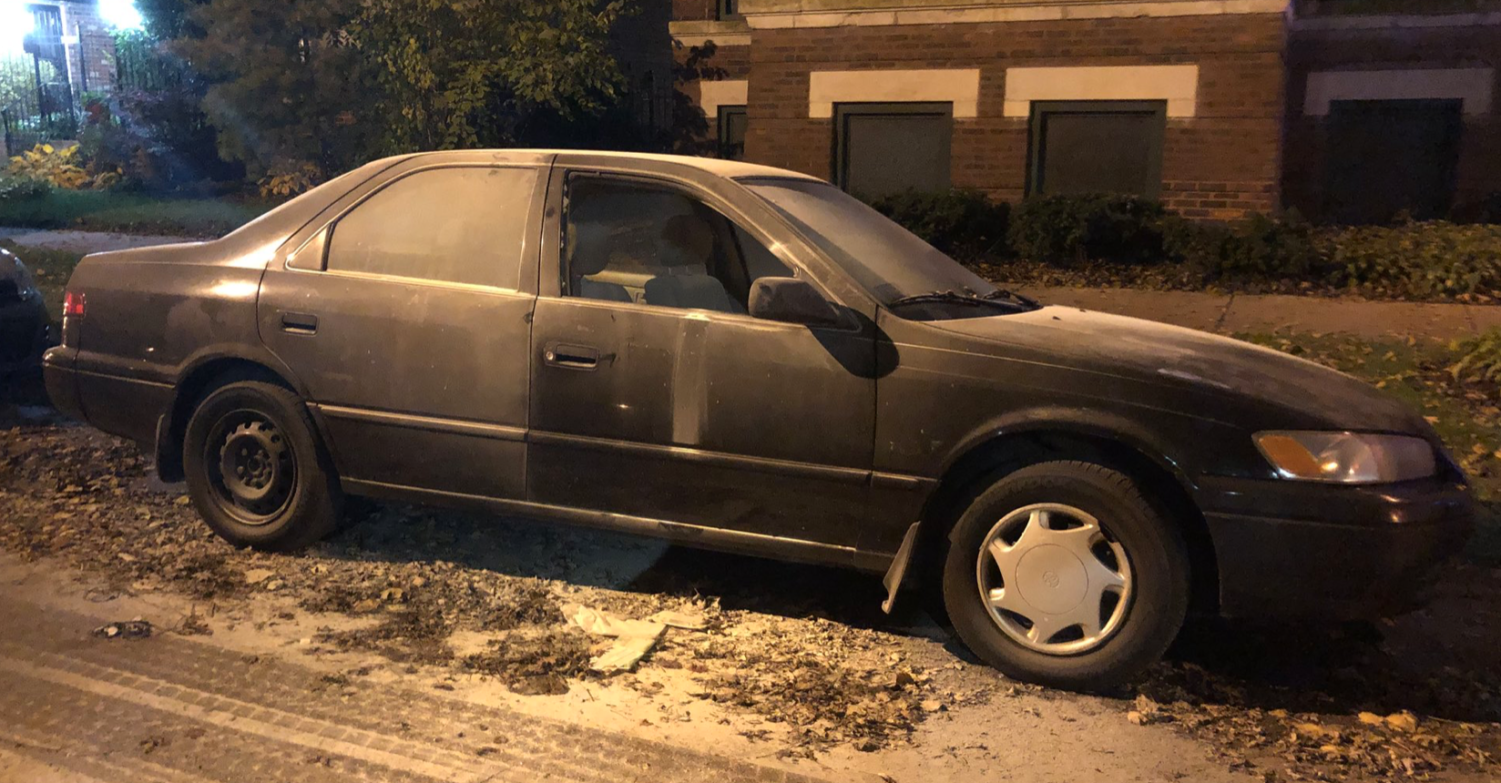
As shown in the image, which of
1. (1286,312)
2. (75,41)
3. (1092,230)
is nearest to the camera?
(1286,312)

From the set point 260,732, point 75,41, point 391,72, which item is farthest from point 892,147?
point 75,41

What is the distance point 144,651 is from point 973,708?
2778 mm

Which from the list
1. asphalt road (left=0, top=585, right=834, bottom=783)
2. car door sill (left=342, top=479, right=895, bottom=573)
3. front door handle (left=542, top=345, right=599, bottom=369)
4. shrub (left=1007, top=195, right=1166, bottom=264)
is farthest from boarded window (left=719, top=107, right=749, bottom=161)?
asphalt road (left=0, top=585, right=834, bottom=783)

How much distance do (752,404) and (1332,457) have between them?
1.86 m

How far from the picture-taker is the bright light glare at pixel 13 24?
25891 millimetres

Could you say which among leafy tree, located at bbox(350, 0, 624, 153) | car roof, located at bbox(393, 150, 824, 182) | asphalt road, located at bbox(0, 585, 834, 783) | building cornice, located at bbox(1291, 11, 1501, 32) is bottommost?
asphalt road, located at bbox(0, 585, 834, 783)

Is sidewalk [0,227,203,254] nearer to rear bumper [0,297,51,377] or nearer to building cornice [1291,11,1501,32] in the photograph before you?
rear bumper [0,297,51,377]

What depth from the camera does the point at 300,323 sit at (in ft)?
15.9

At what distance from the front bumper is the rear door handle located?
339 cm

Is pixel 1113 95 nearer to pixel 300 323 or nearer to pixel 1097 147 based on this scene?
pixel 1097 147

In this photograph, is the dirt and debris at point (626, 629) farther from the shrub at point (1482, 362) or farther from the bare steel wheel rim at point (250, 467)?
the shrub at point (1482, 362)

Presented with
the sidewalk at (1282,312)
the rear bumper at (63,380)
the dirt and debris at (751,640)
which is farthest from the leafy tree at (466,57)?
the dirt and debris at (751,640)

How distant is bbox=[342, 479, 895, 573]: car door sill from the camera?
4.16 meters

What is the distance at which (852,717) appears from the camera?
12.0 ft
